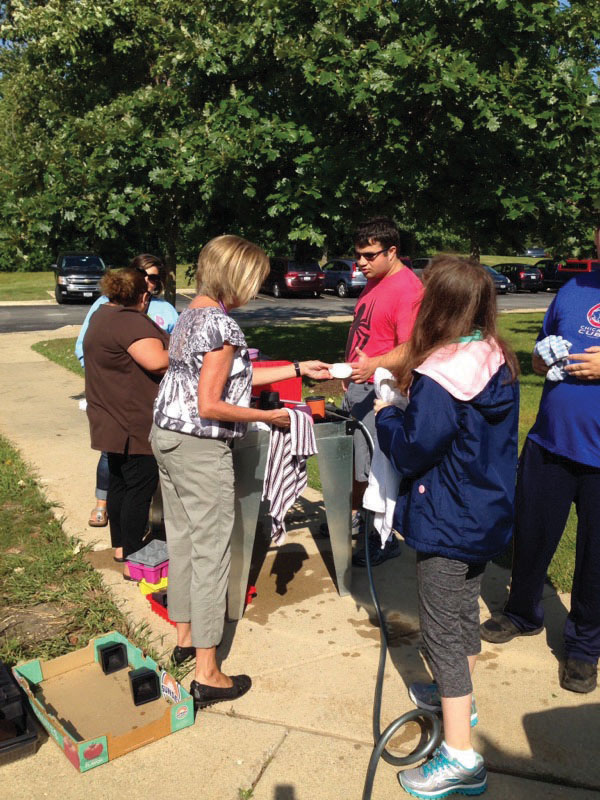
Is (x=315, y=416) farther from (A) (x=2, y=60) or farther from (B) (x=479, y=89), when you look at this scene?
(A) (x=2, y=60)

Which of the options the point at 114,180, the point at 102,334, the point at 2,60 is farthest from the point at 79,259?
the point at 102,334

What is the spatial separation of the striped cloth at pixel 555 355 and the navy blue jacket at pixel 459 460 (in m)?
0.78

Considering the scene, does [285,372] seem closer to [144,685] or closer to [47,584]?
[144,685]

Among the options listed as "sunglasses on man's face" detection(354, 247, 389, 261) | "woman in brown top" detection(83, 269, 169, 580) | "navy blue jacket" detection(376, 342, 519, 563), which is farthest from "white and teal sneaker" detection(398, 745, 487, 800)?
"sunglasses on man's face" detection(354, 247, 389, 261)

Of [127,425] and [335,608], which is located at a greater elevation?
[127,425]

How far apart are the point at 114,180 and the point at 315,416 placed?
18.5 feet

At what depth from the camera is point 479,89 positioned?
7.04 metres

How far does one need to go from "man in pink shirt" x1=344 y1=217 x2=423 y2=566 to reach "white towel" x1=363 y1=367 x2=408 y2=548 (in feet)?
3.93

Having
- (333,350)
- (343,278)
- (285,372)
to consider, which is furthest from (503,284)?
(285,372)

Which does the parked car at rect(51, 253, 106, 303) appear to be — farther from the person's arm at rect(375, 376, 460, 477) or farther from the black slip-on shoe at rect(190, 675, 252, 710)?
the person's arm at rect(375, 376, 460, 477)

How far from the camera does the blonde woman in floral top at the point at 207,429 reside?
2.87 meters

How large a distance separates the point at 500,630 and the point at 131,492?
2127 millimetres

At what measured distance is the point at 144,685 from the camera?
304cm

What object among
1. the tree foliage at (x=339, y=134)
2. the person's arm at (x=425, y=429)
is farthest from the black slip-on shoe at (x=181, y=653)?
the tree foliage at (x=339, y=134)
